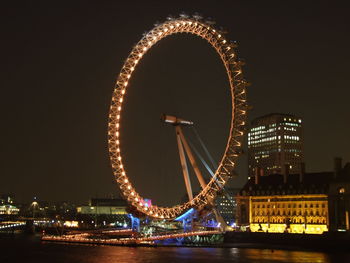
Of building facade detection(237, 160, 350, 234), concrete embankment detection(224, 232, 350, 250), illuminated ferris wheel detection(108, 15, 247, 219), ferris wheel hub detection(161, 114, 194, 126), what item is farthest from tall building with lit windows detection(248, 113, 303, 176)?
illuminated ferris wheel detection(108, 15, 247, 219)

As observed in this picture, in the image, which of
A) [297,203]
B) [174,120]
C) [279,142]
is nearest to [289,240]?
[297,203]

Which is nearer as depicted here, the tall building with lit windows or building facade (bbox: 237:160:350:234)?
building facade (bbox: 237:160:350:234)

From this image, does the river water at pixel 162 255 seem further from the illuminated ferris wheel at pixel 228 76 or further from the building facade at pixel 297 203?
the building facade at pixel 297 203

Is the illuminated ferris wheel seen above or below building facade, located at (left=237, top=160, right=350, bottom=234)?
above

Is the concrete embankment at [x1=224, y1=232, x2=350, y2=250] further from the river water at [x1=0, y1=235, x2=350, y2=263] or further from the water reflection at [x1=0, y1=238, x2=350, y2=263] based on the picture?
the water reflection at [x1=0, y1=238, x2=350, y2=263]

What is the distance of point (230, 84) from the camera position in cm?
6188

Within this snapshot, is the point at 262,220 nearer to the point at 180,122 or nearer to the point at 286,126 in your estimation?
the point at 180,122

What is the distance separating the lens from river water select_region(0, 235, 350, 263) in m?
51.9

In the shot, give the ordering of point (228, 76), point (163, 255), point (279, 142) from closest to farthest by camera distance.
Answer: point (163, 255) → point (228, 76) → point (279, 142)

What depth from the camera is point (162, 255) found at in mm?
56219

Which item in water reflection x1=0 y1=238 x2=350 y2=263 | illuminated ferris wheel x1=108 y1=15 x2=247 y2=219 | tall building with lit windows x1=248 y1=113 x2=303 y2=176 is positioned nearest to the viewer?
water reflection x1=0 y1=238 x2=350 y2=263

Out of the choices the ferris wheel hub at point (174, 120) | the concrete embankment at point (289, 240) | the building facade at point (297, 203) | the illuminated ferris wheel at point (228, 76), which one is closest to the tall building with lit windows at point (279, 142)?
the building facade at point (297, 203)

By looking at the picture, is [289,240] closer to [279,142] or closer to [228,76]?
[228,76]

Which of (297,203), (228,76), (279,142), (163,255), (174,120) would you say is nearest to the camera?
(163,255)
